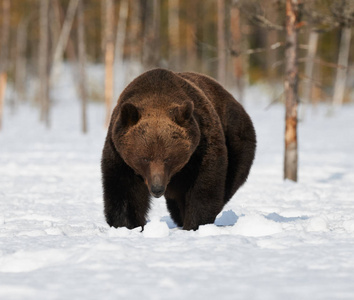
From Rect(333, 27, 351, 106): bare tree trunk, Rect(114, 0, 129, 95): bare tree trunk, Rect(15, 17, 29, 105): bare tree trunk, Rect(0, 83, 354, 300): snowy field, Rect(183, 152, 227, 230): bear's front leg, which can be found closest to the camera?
Rect(0, 83, 354, 300): snowy field

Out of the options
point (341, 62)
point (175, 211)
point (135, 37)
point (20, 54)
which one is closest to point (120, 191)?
point (175, 211)

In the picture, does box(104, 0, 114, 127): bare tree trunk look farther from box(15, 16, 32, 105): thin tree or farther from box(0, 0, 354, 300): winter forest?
box(15, 16, 32, 105): thin tree

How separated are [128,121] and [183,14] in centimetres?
4320

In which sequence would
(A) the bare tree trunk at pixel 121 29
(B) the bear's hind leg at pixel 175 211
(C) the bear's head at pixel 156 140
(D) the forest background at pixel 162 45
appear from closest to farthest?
(C) the bear's head at pixel 156 140 → (B) the bear's hind leg at pixel 175 211 → (D) the forest background at pixel 162 45 → (A) the bare tree trunk at pixel 121 29

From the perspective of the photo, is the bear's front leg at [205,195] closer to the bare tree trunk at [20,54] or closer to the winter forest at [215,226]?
the winter forest at [215,226]

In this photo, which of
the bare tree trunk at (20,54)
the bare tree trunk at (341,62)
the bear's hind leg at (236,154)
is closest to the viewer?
the bear's hind leg at (236,154)

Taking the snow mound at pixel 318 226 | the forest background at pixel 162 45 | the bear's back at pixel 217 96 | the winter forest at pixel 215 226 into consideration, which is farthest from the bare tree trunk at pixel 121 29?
the snow mound at pixel 318 226

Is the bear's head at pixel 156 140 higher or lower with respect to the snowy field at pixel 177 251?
higher

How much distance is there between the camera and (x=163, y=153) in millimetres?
4395

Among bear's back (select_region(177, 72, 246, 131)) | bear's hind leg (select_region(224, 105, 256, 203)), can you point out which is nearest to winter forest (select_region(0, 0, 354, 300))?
bear's hind leg (select_region(224, 105, 256, 203))

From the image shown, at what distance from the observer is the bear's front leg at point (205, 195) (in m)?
4.82

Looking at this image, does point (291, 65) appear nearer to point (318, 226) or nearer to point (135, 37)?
point (318, 226)

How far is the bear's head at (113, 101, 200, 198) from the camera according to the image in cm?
438

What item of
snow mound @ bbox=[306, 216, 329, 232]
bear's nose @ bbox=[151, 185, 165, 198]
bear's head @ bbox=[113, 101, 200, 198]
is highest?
bear's head @ bbox=[113, 101, 200, 198]
